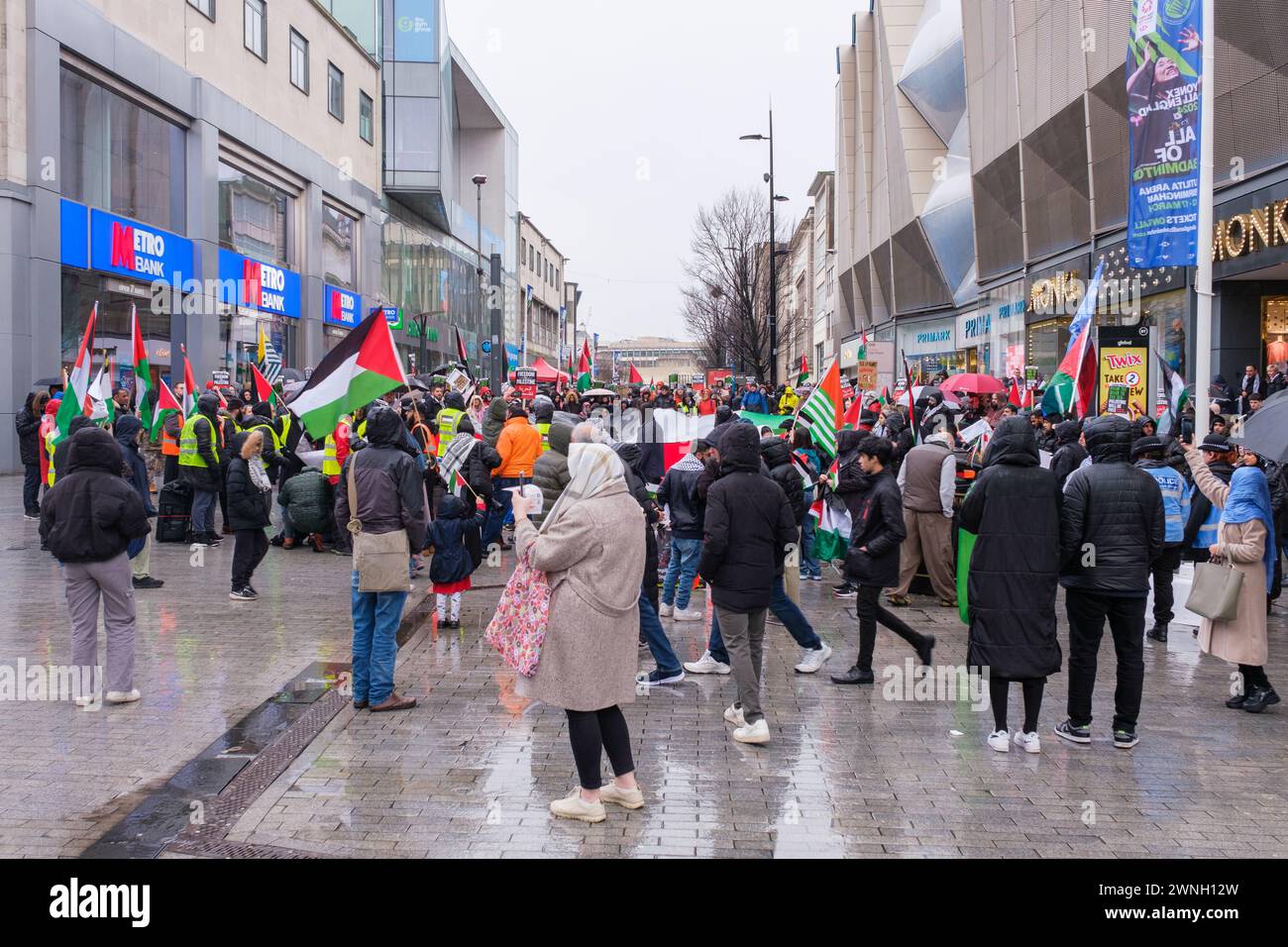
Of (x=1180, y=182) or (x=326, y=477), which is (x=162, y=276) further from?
(x=1180, y=182)

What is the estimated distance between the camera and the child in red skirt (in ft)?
31.5

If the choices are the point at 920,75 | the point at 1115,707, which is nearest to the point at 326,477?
the point at 1115,707

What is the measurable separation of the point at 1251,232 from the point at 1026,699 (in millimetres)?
13575

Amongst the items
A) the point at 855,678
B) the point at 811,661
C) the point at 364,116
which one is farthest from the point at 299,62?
the point at 855,678

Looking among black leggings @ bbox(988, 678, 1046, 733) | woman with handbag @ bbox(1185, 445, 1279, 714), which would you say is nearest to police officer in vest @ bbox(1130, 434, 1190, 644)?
woman with handbag @ bbox(1185, 445, 1279, 714)

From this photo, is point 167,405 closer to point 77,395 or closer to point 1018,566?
point 77,395

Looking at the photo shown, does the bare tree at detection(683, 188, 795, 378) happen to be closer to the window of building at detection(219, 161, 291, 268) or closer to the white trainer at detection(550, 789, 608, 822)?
the window of building at detection(219, 161, 291, 268)

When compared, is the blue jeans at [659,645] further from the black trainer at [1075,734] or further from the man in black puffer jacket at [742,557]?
the black trainer at [1075,734]

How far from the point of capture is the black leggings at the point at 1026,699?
20.9 ft

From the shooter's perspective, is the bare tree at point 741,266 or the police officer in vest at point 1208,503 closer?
the police officer in vest at point 1208,503

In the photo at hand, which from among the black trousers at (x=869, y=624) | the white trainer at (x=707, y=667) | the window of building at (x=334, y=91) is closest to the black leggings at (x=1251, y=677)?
the black trousers at (x=869, y=624)

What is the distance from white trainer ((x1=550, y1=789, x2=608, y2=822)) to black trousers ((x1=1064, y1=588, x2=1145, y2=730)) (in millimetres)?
3089

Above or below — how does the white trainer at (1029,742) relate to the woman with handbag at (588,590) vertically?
below

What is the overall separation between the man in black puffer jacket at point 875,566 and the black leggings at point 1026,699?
154 cm
